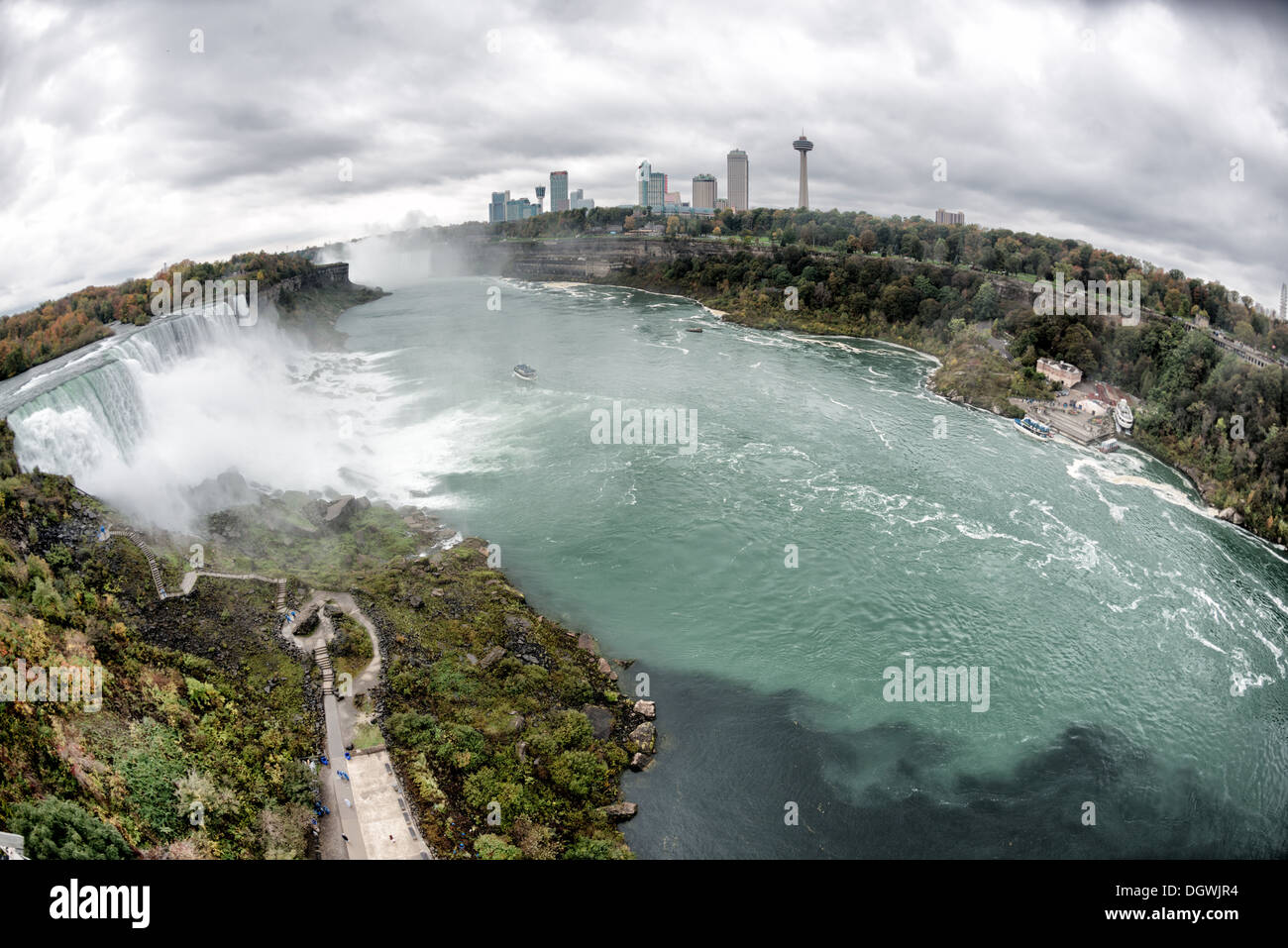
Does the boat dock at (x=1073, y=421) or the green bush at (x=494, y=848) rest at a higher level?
the boat dock at (x=1073, y=421)

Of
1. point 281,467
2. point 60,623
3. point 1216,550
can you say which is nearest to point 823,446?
point 1216,550

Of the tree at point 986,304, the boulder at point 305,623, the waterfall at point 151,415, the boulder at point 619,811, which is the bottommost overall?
the boulder at point 619,811

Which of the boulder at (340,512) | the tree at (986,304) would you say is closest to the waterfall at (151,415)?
the boulder at (340,512)

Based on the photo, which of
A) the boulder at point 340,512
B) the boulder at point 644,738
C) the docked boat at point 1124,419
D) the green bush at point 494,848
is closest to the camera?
the green bush at point 494,848

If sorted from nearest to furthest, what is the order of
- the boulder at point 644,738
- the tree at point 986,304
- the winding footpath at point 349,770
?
the winding footpath at point 349,770 < the boulder at point 644,738 < the tree at point 986,304

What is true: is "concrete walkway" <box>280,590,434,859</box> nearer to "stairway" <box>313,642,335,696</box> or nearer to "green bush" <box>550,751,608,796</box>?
"stairway" <box>313,642,335,696</box>

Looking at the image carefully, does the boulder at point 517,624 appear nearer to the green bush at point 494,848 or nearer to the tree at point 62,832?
the green bush at point 494,848

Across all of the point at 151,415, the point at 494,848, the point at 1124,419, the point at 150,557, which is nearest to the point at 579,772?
the point at 494,848

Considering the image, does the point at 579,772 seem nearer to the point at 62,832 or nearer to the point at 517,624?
the point at 517,624

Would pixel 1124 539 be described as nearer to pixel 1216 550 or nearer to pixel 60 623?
pixel 1216 550
